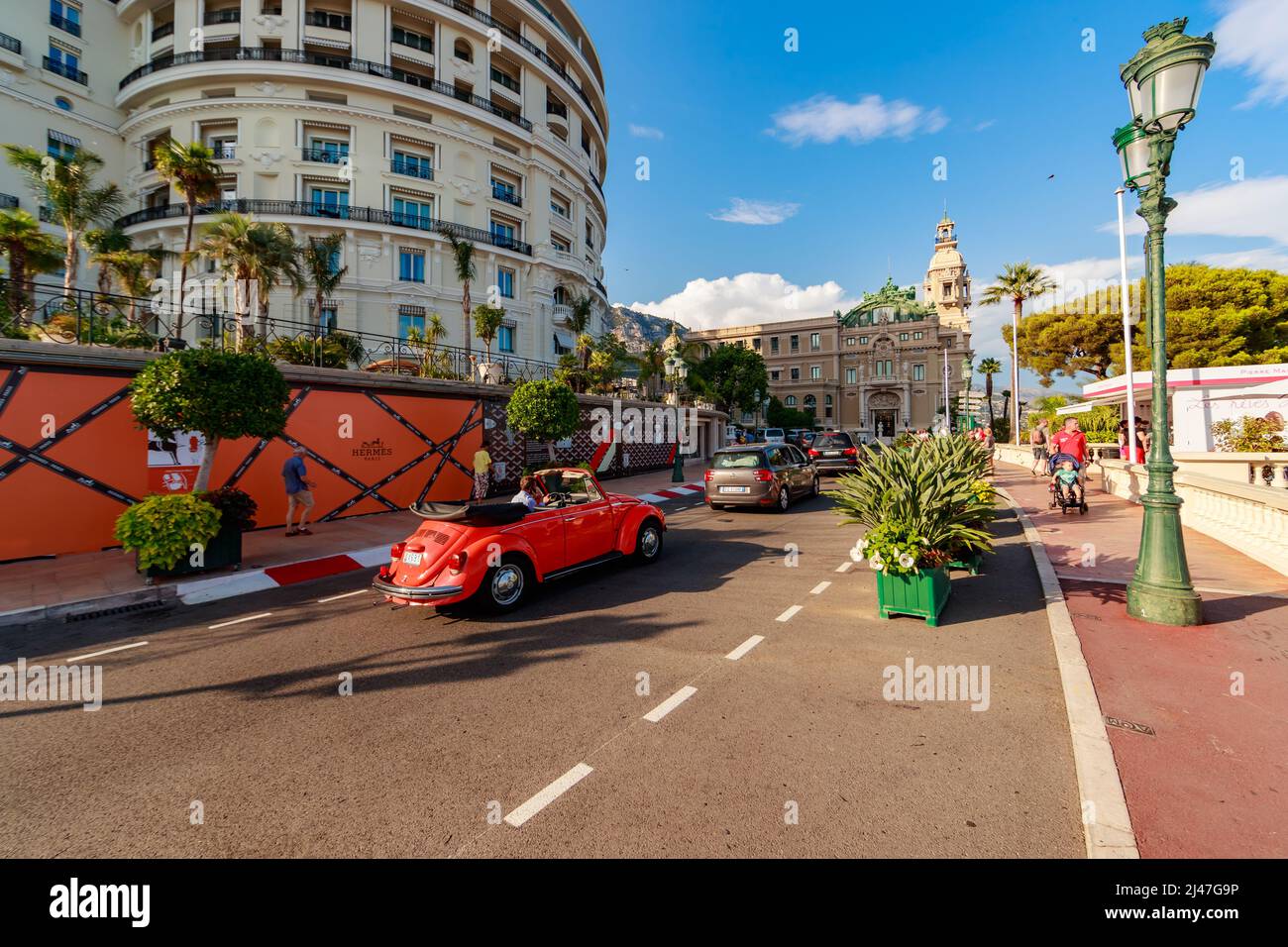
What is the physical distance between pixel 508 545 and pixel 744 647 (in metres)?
3.05

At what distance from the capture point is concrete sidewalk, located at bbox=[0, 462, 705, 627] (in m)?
7.00

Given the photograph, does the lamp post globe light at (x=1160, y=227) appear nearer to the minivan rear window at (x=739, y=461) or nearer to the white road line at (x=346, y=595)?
the minivan rear window at (x=739, y=461)

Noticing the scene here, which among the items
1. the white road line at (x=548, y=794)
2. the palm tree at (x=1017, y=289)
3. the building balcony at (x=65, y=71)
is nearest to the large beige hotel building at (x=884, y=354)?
the palm tree at (x=1017, y=289)

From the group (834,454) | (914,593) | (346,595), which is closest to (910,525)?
(914,593)

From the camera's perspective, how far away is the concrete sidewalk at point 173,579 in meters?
7.00

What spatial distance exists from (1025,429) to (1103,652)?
4769cm

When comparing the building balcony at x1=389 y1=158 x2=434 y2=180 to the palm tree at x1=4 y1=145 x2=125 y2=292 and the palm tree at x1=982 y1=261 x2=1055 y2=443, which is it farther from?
the palm tree at x1=982 y1=261 x2=1055 y2=443

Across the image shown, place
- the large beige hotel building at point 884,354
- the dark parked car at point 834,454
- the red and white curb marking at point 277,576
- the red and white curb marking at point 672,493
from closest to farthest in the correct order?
1. the red and white curb marking at point 277,576
2. the red and white curb marking at point 672,493
3. the dark parked car at point 834,454
4. the large beige hotel building at point 884,354

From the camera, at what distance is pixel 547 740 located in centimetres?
364

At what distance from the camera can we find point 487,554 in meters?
6.20

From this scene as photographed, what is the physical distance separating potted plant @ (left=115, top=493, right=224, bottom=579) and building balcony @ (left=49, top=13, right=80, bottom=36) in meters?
43.7

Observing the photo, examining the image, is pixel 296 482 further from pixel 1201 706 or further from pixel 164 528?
pixel 1201 706
